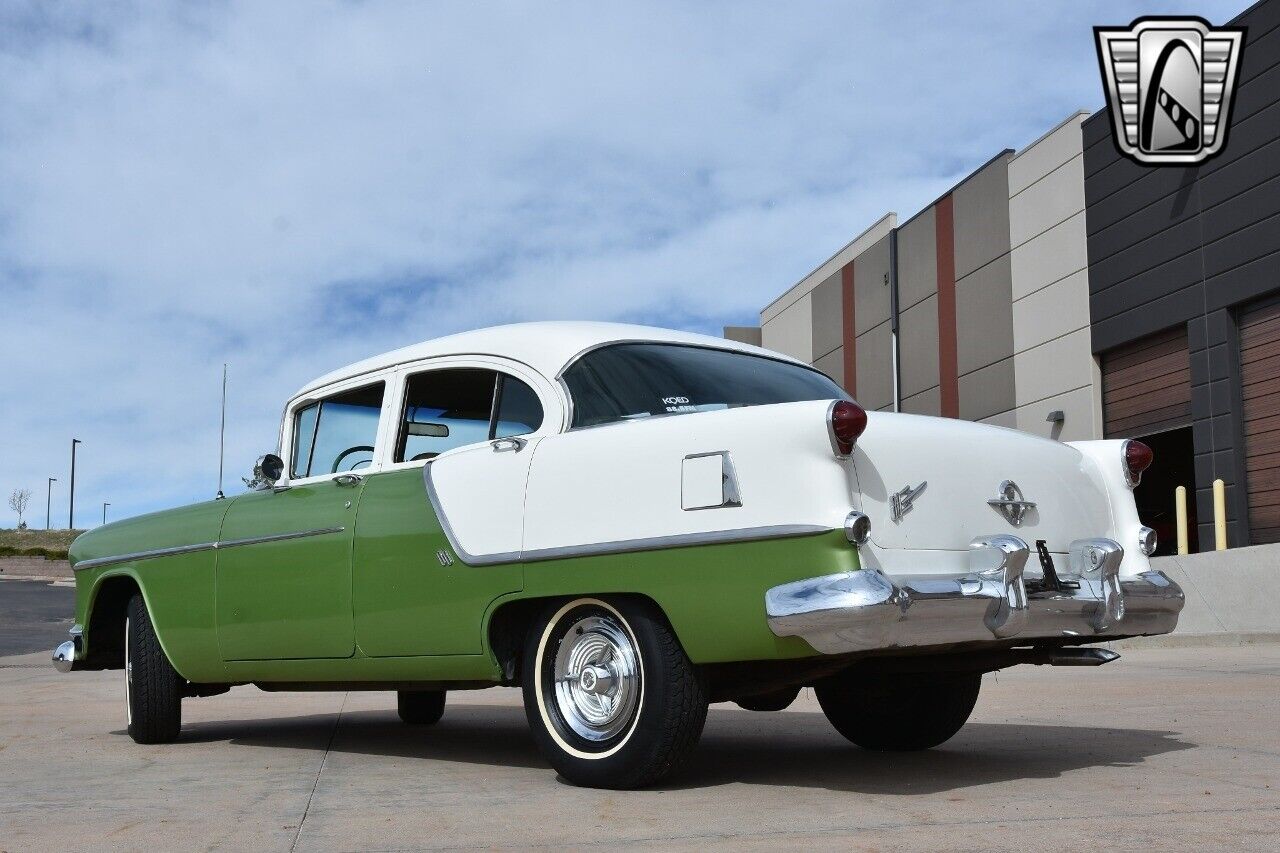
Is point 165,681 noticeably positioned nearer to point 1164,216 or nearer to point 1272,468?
point 1272,468

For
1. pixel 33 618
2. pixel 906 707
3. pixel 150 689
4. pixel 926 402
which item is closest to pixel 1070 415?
pixel 926 402

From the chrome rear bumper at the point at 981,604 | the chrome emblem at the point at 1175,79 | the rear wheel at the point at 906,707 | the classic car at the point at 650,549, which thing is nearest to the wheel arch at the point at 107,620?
the classic car at the point at 650,549

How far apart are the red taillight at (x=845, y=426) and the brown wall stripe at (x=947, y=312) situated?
88.9ft

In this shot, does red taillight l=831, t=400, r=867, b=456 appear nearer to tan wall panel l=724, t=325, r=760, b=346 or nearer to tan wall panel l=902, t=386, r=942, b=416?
tan wall panel l=902, t=386, r=942, b=416

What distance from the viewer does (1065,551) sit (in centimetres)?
506

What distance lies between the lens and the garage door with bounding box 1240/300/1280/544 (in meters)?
21.6

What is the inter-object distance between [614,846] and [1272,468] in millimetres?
20514

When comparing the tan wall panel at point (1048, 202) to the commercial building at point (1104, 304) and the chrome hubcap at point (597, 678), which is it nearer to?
the commercial building at point (1104, 304)

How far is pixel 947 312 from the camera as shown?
31.2 m

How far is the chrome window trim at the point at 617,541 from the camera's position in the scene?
4.30 metres

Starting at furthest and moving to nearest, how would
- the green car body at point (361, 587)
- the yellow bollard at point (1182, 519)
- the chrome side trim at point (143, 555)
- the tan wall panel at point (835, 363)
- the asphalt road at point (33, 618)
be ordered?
the tan wall panel at point (835, 363) < the yellow bollard at point (1182, 519) < the asphalt road at point (33, 618) < the chrome side trim at point (143, 555) < the green car body at point (361, 587)

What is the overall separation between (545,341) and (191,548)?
244 cm

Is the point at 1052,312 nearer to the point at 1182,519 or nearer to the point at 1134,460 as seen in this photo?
the point at 1182,519

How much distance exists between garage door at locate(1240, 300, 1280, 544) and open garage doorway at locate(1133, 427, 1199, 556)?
183 inches
